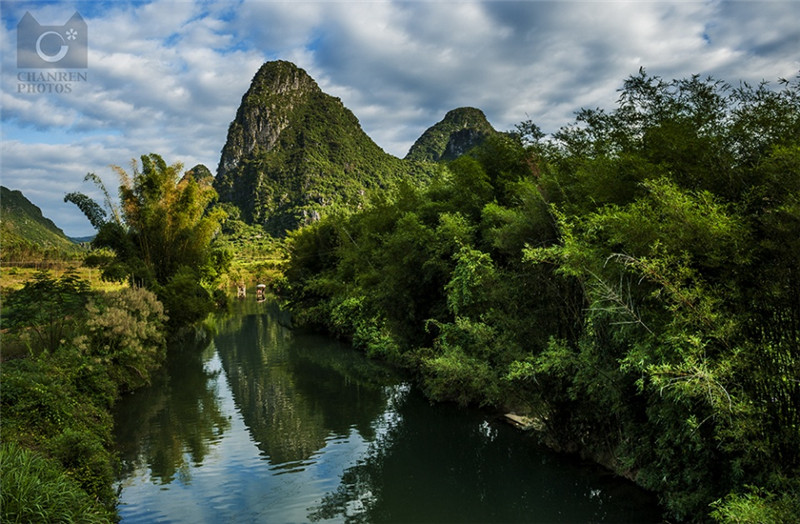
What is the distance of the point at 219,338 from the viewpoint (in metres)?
31.2

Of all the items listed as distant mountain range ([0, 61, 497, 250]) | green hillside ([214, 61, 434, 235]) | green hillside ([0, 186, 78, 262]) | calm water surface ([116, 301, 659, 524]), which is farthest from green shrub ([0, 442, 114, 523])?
green hillside ([214, 61, 434, 235])

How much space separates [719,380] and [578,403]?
412 cm

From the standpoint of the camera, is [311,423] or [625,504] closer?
[625,504]

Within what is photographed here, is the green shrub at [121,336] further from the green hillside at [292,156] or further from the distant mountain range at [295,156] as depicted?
the green hillside at [292,156]

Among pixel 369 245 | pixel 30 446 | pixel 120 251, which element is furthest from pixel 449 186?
pixel 120 251

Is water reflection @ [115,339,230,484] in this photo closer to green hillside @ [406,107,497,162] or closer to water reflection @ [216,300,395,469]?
water reflection @ [216,300,395,469]

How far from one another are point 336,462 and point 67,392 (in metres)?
6.03

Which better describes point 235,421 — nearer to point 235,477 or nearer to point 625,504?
point 235,477

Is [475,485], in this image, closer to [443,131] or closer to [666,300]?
[666,300]

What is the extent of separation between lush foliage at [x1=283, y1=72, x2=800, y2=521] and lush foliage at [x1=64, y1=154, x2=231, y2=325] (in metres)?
16.3

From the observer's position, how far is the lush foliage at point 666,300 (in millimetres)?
5941

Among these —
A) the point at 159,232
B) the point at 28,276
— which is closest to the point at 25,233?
the point at 28,276

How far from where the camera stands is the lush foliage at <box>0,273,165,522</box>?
647cm

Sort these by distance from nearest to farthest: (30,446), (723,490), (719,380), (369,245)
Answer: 1. (719,380)
2. (723,490)
3. (30,446)
4. (369,245)
